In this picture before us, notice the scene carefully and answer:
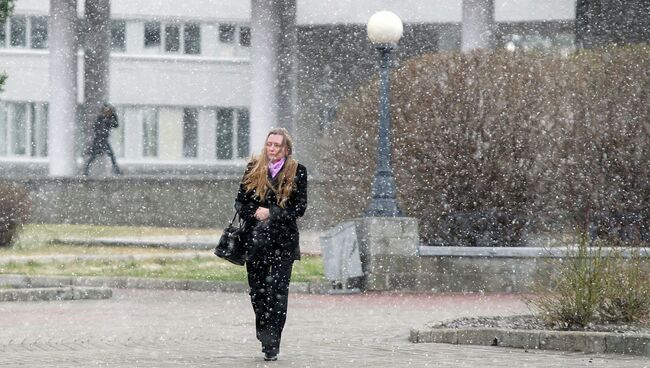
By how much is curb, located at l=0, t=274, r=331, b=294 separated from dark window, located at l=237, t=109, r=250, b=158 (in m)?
31.9

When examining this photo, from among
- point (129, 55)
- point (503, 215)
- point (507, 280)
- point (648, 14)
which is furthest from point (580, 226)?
point (129, 55)

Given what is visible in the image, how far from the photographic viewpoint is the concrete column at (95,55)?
49438 mm

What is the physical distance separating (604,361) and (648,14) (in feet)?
108

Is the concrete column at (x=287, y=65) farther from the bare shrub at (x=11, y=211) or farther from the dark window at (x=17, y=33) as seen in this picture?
the bare shrub at (x=11, y=211)

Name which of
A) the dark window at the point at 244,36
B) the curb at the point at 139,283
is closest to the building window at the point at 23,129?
the dark window at the point at 244,36

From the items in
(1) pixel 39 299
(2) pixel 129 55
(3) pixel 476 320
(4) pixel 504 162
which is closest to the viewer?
(3) pixel 476 320

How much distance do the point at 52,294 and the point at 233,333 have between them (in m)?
5.58

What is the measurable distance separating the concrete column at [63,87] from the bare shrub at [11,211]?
17507mm

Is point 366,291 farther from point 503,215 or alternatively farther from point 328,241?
point 503,215

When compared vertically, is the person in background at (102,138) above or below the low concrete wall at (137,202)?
above

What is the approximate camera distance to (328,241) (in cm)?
2077

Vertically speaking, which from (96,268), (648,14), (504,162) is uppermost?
(648,14)

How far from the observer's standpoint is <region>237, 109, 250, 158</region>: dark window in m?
54.2

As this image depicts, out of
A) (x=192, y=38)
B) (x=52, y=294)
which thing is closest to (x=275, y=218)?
(x=52, y=294)
